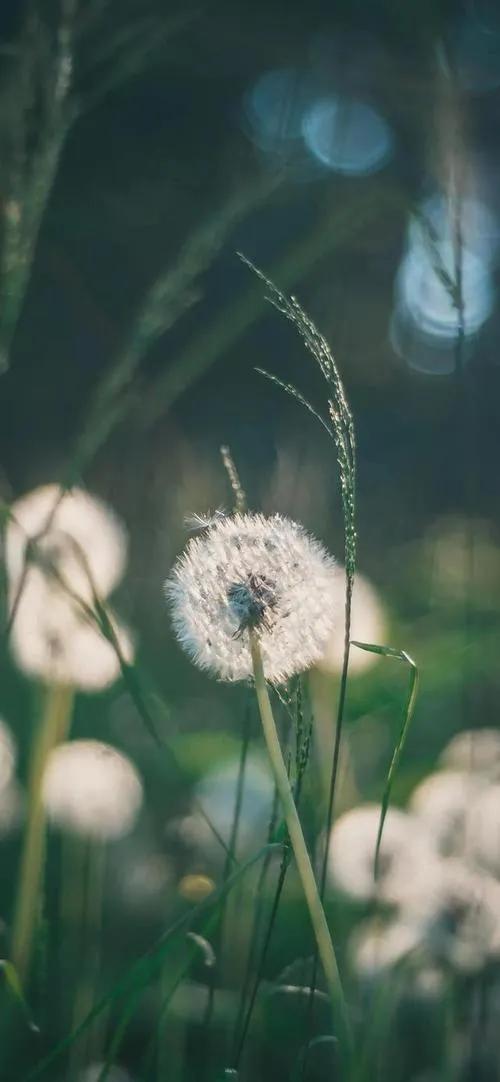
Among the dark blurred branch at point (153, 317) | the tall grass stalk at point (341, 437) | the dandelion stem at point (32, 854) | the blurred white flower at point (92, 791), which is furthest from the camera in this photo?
the blurred white flower at point (92, 791)

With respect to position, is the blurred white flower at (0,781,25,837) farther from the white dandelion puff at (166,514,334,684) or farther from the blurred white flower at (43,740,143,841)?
the white dandelion puff at (166,514,334,684)

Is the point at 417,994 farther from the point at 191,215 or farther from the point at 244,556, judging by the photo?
the point at 191,215

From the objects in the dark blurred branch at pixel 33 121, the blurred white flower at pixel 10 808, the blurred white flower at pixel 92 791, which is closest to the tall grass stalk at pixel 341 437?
the dark blurred branch at pixel 33 121

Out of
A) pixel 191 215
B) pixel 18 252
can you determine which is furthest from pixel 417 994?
pixel 191 215

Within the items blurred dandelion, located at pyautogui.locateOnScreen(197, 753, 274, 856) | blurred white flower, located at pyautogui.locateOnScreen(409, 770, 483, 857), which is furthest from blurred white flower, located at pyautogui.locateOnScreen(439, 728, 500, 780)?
blurred dandelion, located at pyautogui.locateOnScreen(197, 753, 274, 856)

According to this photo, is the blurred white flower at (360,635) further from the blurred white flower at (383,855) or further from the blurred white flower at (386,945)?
the blurred white flower at (386,945)

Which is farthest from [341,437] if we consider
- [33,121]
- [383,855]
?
[383,855]

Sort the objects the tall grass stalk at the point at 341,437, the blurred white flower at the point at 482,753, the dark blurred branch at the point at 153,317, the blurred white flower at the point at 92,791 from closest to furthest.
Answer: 1. the tall grass stalk at the point at 341,437
2. the dark blurred branch at the point at 153,317
3. the blurred white flower at the point at 482,753
4. the blurred white flower at the point at 92,791
